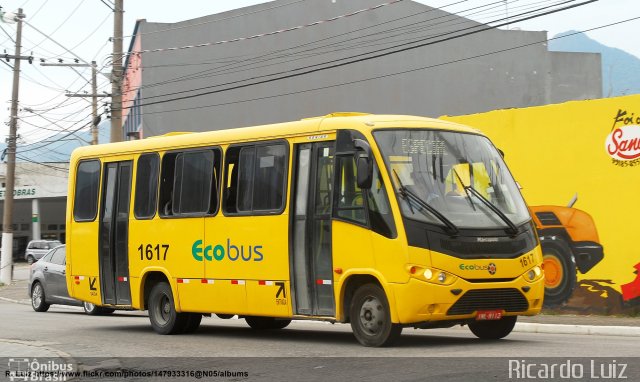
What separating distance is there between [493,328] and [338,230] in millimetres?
2500

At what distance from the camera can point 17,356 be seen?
12.0 metres

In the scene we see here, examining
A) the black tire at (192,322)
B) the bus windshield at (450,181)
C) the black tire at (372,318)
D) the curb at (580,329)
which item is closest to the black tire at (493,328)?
the bus windshield at (450,181)

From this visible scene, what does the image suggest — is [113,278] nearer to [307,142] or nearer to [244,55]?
[307,142]

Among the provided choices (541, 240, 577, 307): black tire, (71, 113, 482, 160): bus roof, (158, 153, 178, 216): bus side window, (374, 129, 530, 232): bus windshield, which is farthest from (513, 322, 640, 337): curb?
(158, 153, 178, 216): bus side window

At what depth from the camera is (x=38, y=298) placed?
81.6 feet

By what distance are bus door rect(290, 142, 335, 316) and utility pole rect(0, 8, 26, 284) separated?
96.5 ft

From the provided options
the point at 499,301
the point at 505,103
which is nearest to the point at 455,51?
the point at 505,103

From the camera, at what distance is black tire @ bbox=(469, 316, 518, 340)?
13.1m

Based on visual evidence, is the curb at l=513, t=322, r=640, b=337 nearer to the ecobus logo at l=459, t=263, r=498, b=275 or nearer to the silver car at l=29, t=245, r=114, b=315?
the ecobus logo at l=459, t=263, r=498, b=275

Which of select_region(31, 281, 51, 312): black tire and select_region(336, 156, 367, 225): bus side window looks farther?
select_region(31, 281, 51, 312): black tire

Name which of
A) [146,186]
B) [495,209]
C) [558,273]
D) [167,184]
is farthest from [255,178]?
[558,273]

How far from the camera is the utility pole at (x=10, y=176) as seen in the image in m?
40.5

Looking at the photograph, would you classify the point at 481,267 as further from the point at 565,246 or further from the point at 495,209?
the point at 565,246

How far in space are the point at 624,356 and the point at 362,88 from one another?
1678 inches
